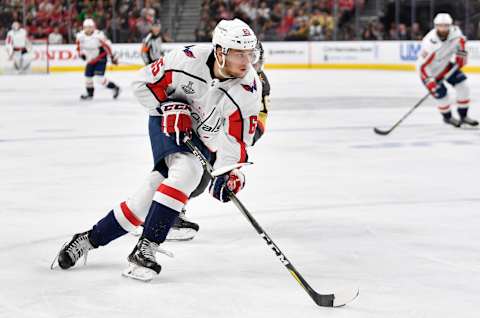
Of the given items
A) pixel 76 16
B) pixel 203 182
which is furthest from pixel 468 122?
pixel 76 16

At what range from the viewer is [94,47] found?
12164 millimetres

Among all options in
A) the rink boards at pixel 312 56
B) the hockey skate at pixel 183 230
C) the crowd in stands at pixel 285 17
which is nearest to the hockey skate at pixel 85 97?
the rink boards at pixel 312 56

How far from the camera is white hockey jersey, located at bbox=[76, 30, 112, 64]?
39.7 ft

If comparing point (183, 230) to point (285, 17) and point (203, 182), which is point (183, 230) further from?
point (285, 17)

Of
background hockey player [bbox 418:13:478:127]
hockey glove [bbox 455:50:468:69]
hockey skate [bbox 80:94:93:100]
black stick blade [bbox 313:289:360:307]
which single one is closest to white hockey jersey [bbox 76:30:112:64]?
hockey skate [bbox 80:94:93:100]

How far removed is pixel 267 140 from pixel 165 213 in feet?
14.9

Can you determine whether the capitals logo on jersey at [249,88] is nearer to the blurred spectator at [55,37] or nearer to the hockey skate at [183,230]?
the hockey skate at [183,230]

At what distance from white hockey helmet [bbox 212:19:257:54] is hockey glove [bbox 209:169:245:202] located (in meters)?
0.41

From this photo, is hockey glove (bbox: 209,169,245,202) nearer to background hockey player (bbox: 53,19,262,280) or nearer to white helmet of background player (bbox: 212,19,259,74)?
background hockey player (bbox: 53,19,262,280)

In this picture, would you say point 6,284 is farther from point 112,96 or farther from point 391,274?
point 112,96

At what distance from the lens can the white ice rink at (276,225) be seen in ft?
9.05

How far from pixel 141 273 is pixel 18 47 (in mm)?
15644

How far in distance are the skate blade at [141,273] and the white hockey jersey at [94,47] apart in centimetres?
931

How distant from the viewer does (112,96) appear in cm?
Result: 1277
